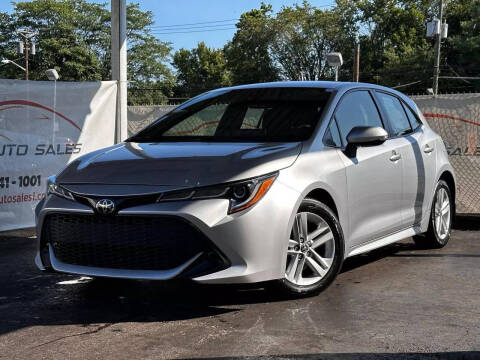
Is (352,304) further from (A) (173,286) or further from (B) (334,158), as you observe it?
(A) (173,286)

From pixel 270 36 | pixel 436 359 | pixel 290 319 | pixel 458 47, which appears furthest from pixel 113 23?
pixel 270 36

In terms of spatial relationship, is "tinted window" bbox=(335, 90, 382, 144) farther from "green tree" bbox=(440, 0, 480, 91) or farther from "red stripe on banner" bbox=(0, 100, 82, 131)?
"green tree" bbox=(440, 0, 480, 91)

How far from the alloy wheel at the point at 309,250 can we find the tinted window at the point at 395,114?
1603 mm

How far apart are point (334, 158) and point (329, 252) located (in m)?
0.67

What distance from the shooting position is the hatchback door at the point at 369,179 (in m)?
4.96

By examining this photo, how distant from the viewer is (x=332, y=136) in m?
4.96

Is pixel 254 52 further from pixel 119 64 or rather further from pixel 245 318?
pixel 245 318

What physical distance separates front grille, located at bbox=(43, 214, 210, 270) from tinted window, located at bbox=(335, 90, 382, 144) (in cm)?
169

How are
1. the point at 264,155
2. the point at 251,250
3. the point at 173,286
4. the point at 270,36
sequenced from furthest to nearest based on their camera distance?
the point at 270,36, the point at 173,286, the point at 264,155, the point at 251,250

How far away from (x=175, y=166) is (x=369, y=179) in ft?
5.46

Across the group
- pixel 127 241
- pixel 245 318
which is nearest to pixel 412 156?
pixel 245 318

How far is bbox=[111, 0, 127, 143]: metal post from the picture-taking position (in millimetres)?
9312

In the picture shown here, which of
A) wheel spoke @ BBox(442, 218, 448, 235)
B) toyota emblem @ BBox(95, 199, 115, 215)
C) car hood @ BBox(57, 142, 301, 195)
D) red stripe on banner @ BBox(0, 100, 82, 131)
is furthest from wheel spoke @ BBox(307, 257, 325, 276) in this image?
red stripe on banner @ BBox(0, 100, 82, 131)

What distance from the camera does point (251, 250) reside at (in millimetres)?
4012
